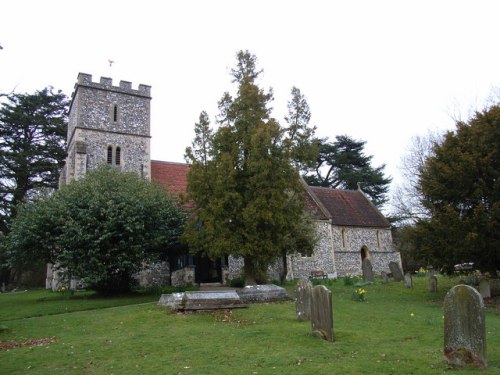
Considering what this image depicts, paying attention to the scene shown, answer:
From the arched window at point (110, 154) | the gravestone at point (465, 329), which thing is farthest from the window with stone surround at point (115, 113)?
the gravestone at point (465, 329)

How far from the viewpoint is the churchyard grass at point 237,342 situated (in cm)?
687

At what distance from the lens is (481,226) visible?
13570 mm

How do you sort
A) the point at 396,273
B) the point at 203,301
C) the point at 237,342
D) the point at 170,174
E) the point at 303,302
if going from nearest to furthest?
the point at 237,342 < the point at 303,302 < the point at 203,301 < the point at 396,273 < the point at 170,174

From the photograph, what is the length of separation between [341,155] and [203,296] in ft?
117

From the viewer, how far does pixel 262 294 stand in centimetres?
1562

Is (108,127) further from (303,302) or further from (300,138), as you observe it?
(303,302)

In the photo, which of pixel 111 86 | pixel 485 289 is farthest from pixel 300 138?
pixel 111 86

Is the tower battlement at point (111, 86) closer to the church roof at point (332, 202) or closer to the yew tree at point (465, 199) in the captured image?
the church roof at point (332, 202)

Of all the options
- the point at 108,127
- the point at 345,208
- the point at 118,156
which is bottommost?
the point at 345,208

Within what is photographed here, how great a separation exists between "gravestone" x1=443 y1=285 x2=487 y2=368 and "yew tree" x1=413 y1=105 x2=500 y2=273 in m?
7.49

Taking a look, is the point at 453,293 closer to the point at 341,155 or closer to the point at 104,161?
the point at 104,161

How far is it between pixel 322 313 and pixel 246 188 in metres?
9.43

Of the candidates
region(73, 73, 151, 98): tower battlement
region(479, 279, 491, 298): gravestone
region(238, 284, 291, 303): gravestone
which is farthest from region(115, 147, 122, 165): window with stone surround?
region(479, 279, 491, 298): gravestone

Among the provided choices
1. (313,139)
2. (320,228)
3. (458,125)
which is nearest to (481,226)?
(458,125)
